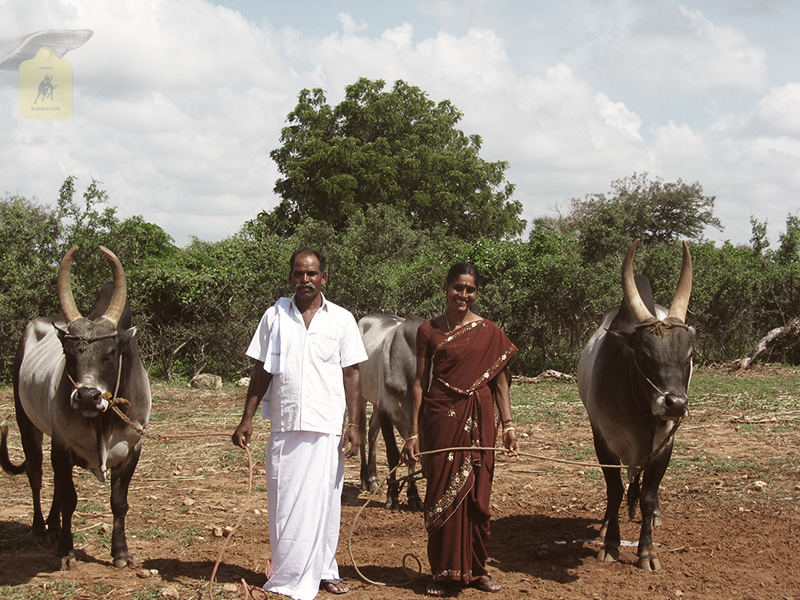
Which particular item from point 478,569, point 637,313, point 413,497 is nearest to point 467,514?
point 478,569

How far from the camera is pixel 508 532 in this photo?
19.6 ft

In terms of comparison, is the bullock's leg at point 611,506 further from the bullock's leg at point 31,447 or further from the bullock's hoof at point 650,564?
the bullock's leg at point 31,447

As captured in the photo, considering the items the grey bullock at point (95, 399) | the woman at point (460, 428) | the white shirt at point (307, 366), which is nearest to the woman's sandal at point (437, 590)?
the woman at point (460, 428)

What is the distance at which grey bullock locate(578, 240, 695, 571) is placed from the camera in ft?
15.5

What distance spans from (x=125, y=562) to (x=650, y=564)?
338cm

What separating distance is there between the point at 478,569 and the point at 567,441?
16.4 feet

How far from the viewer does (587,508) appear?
6609 millimetres

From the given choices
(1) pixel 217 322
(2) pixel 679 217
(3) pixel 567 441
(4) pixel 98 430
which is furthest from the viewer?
(2) pixel 679 217

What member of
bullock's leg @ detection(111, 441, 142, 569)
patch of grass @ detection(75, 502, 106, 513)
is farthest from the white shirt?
patch of grass @ detection(75, 502, 106, 513)

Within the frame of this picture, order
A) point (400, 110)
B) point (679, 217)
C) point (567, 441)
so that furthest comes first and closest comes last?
1. point (679, 217)
2. point (400, 110)
3. point (567, 441)

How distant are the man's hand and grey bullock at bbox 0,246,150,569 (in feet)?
4.60

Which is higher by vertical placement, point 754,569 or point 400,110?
point 400,110

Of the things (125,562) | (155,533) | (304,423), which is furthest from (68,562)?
(304,423)

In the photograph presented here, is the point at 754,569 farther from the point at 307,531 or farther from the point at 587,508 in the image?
the point at 307,531
